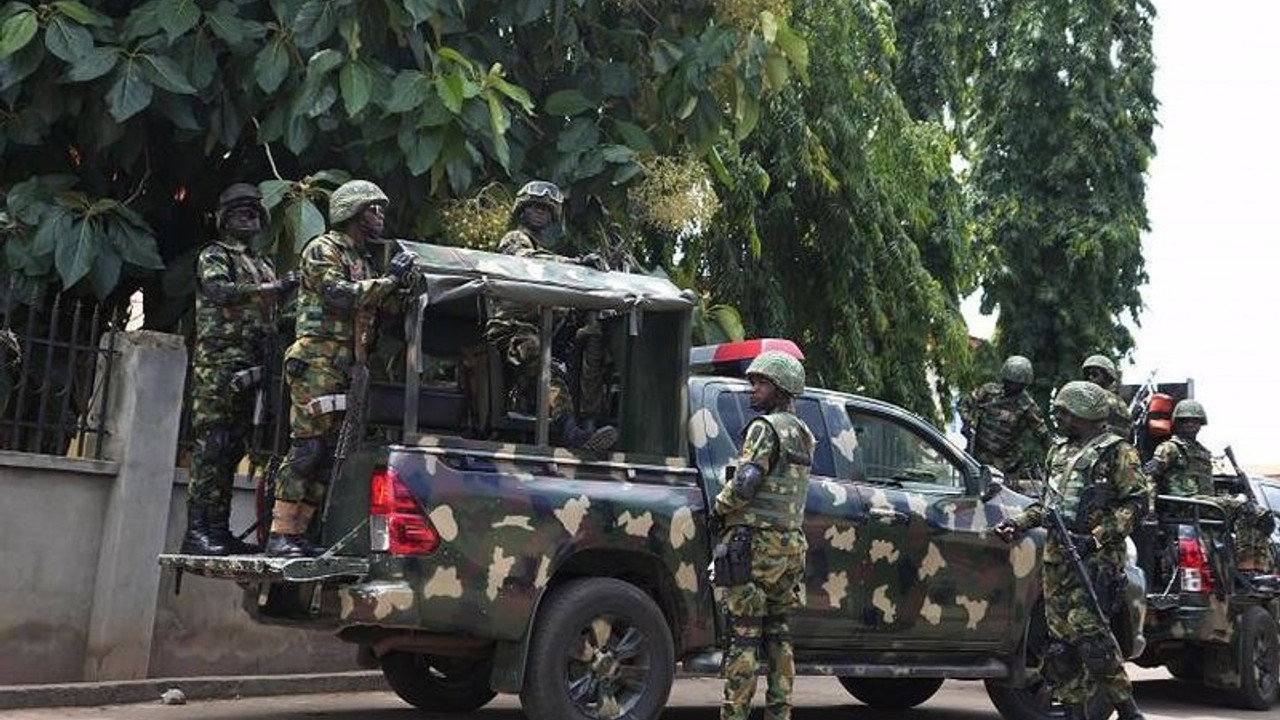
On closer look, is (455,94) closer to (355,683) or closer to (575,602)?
(575,602)

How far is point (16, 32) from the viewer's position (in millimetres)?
7941

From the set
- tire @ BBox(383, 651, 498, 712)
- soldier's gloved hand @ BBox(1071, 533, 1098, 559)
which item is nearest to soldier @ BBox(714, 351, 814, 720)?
soldier's gloved hand @ BBox(1071, 533, 1098, 559)

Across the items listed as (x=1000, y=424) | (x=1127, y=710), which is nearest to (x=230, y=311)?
(x=1127, y=710)

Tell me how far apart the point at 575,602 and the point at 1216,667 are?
552 centimetres

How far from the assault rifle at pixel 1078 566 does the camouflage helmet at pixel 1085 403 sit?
0.52 m

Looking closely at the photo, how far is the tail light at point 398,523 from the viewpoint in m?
6.46

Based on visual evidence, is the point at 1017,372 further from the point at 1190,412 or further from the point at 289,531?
the point at 289,531

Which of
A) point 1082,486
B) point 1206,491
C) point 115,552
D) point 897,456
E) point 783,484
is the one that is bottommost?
point 115,552

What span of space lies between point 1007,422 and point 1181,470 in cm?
123

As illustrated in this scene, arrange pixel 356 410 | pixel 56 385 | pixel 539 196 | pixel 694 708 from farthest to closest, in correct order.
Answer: pixel 694 708, pixel 56 385, pixel 539 196, pixel 356 410

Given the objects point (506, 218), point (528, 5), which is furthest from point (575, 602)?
point (528, 5)

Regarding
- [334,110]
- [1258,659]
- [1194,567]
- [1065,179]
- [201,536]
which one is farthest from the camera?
[1065,179]

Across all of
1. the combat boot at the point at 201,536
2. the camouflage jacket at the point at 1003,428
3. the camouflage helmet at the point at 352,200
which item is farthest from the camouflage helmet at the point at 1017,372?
the combat boot at the point at 201,536

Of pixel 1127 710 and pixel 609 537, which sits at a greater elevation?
pixel 609 537
